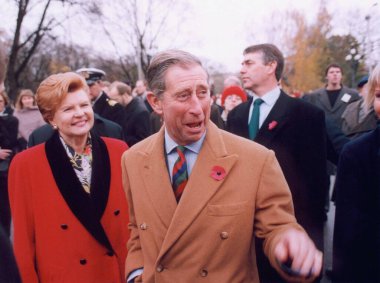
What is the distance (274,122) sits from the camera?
11.8ft

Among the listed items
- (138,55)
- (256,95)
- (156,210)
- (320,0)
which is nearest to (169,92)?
(156,210)

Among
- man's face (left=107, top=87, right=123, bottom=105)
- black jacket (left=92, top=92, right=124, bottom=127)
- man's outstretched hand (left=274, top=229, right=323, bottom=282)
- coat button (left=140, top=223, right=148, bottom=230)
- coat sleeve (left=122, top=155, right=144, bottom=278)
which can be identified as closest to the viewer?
man's outstretched hand (left=274, top=229, right=323, bottom=282)

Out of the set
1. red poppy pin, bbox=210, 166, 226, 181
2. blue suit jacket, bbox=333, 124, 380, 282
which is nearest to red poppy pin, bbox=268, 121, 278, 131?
blue suit jacket, bbox=333, 124, 380, 282

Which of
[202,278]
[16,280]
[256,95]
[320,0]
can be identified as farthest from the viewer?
[320,0]

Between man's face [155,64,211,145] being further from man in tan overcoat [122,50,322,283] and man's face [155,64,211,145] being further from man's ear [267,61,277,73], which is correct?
man's ear [267,61,277,73]

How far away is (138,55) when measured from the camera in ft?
100

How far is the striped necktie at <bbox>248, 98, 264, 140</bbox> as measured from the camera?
12.6ft

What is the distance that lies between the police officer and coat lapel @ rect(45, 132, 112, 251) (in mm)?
3007

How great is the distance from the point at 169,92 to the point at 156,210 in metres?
0.60

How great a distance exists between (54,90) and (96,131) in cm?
101

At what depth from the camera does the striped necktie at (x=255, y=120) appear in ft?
12.6

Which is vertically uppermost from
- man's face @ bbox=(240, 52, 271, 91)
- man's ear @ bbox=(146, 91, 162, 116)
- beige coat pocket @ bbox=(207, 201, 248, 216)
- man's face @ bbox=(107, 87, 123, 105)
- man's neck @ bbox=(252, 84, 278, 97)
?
man's face @ bbox=(240, 52, 271, 91)

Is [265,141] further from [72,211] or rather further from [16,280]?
[16,280]

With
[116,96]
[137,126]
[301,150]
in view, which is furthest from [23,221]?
[116,96]
